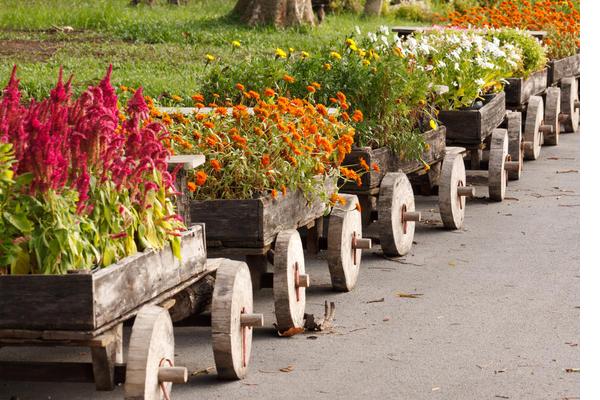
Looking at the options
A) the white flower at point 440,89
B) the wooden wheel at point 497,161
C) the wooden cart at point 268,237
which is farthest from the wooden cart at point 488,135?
the wooden cart at point 268,237

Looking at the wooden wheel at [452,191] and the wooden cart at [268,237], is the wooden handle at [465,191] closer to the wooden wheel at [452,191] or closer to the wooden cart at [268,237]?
the wooden wheel at [452,191]

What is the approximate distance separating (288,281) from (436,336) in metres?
0.86

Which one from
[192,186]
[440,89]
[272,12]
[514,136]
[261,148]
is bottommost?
[514,136]

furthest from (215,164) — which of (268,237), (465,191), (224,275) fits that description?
(465,191)

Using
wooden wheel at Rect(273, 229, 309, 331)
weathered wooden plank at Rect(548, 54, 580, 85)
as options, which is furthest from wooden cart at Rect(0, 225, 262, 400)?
weathered wooden plank at Rect(548, 54, 580, 85)

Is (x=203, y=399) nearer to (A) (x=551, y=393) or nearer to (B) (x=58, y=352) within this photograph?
(B) (x=58, y=352)

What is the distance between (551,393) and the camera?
490cm

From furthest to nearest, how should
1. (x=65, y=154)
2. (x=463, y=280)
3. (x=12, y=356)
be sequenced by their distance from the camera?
(x=463, y=280) → (x=12, y=356) → (x=65, y=154)

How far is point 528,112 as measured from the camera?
36.7 ft

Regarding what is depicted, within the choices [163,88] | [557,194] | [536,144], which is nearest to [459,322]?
[557,194]

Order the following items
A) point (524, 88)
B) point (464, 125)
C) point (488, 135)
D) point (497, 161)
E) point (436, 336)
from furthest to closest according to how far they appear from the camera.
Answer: point (524, 88)
point (488, 135)
point (497, 161)
point (464, 125)
point (436, 336)

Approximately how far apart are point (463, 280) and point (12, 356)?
9.45 feet

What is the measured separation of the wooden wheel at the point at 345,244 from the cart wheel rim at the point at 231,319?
1350 mm

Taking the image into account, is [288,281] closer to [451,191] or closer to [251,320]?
[251,320]
